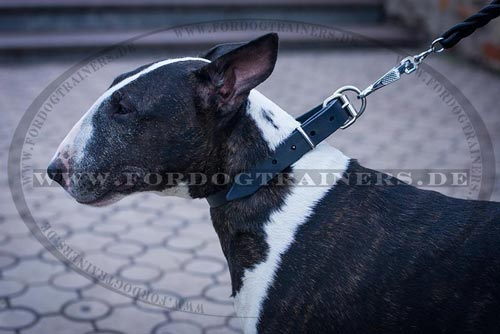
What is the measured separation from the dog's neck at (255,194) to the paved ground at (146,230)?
1.25m

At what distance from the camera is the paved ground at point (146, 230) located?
10.9ft

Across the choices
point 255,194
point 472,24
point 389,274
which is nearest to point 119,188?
point 255,194

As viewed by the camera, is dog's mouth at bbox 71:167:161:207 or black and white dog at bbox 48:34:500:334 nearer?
black and white dog at bbox 48:34:500:334

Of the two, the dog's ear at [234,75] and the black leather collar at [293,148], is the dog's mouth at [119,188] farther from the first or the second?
the dog's ear at [234,75]

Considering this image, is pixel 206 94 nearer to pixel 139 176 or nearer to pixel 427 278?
pixel 139 176

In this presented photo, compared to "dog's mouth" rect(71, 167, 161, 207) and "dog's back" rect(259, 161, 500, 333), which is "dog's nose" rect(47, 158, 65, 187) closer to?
"dog's mouth" rect(71, 167, 161, 207)

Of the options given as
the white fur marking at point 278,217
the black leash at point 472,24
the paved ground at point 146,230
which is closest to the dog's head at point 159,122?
the white fur marking at point 278,217

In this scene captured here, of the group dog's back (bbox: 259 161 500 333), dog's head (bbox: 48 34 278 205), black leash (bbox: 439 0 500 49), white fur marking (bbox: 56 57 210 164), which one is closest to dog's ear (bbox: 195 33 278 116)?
dog's head (bbox: 48 34 278 205)

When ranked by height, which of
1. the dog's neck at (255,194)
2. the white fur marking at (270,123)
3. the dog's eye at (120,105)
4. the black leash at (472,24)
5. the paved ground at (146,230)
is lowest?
the paved ground at (146,230)

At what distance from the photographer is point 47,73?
8453 mm

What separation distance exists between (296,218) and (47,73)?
7.18m

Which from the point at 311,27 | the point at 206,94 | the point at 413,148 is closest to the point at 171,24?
the point at 311,27

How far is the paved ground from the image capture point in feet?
10.9
